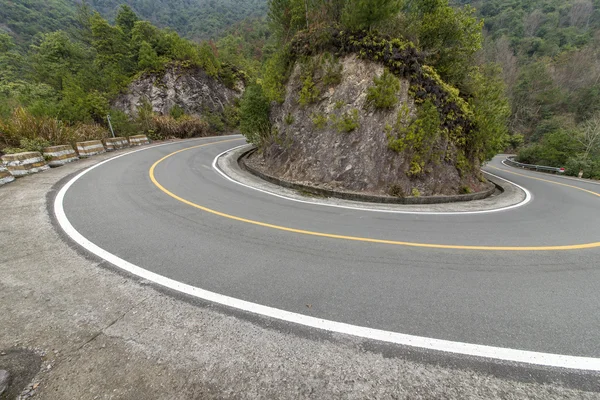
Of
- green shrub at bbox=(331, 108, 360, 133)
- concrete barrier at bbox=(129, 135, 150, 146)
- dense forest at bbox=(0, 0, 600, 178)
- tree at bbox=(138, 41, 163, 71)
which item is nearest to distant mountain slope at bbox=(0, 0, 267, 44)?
dense forest at bbox=(0, 0, 600, 178)

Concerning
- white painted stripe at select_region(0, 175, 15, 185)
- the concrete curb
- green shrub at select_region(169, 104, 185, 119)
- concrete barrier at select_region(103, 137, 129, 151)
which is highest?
green shrub at select_region(169, 104, 185, 119)

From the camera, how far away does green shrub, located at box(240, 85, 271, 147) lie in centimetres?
1137

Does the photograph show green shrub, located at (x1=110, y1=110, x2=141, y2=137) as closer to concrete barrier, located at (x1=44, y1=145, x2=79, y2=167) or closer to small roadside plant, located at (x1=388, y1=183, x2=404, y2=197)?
concrete barrier, located at (x1=44, y1=145, x2=79, y2=167)

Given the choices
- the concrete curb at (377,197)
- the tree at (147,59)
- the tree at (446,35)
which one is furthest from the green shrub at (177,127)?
the tree at (446,35)

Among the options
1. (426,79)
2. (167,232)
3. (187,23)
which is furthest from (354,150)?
(187,23)

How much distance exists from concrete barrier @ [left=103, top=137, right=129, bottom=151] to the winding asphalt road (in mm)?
6974

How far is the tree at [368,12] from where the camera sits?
8344mm

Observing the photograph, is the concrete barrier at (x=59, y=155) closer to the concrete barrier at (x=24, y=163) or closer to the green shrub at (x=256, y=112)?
the concrete barrier at (x=24, y=163)

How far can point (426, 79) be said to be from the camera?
8484mm

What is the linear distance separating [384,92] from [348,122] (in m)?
1.61

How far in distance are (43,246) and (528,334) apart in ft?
20.7

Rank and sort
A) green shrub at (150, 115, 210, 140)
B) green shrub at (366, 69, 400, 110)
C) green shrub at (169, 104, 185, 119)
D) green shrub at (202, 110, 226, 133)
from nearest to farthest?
green shrub at (366, 69, 400, 110) < green shrub at (150, 115, 210, 140) < green shrub at (169, 104, 185, 119) < green shrub at (202, 110, 226, 133)

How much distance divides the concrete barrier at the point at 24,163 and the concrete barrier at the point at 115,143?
4.47m

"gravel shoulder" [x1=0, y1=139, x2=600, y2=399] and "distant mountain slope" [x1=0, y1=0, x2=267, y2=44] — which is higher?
"distant mountain slope" [x1=0, y1=0, x2=267, y2=44]
